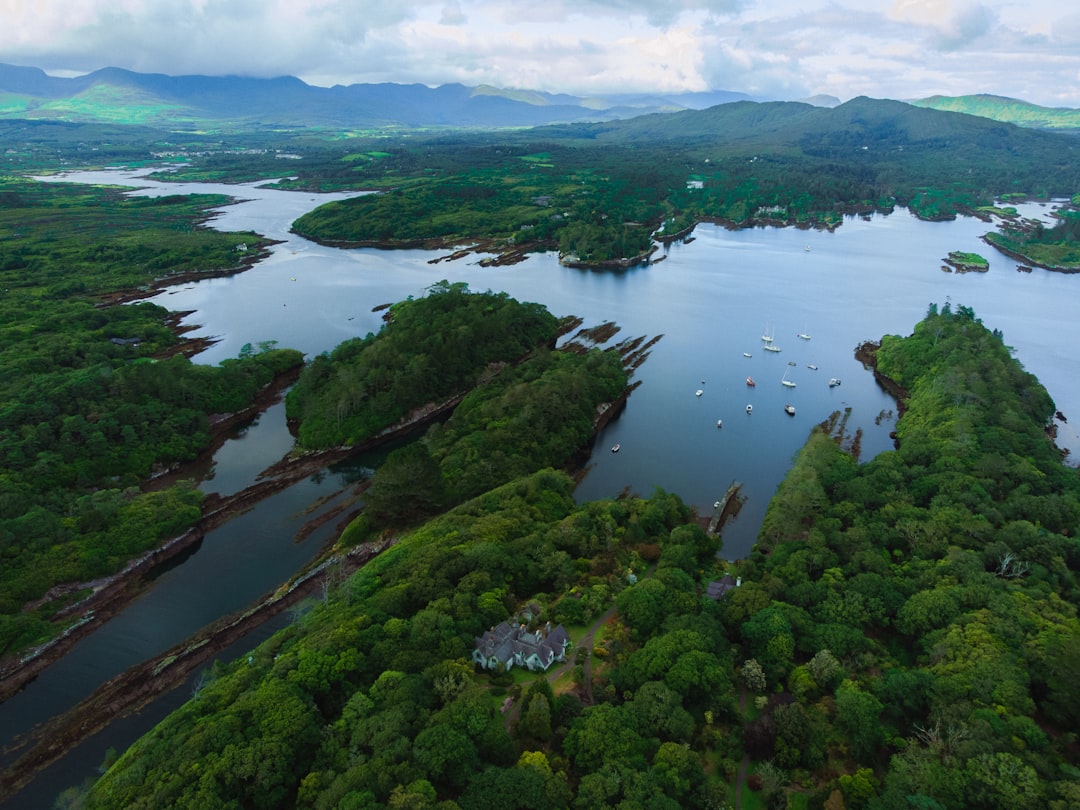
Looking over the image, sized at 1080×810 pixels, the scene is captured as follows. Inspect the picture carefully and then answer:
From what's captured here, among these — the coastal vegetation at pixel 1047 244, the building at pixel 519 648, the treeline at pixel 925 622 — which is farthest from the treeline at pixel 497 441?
the coastal vegetation at pixel 1047 244

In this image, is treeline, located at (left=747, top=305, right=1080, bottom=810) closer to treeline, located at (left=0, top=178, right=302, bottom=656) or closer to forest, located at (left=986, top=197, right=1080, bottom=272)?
treeline, located at (left=0, top=178, right=302, bottom=656)

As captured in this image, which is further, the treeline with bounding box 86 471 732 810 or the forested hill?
the forested hill

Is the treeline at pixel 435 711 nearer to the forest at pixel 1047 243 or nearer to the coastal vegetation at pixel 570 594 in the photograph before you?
the coastal vegetation at pixel 570 594

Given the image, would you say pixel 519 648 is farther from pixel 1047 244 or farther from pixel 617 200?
pixel 617 200

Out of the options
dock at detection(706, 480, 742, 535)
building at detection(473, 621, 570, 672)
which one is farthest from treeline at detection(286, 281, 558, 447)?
dock at detection(706, 480, 742, 535)

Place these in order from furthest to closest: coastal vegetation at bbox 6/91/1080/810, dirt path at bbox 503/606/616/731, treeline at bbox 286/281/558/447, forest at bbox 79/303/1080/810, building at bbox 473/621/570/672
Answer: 1. treeline at bbox 286/281/558/447
2. building at bbox 473/621/570/672
3. dirt path at bbox 503/606/616/731
4. coastal vegetation at bbox 6/91/1080/810
5. forest at bbox 79/303/1080/810
